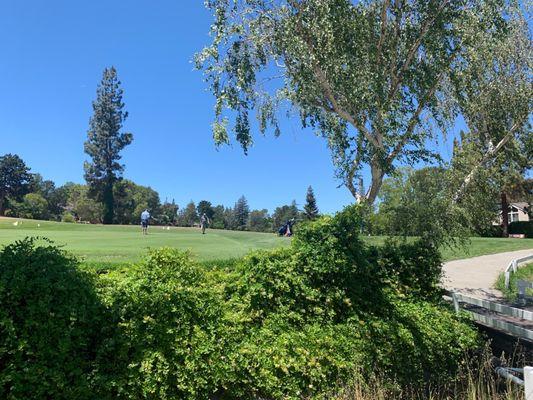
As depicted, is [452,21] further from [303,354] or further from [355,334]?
[303,354]

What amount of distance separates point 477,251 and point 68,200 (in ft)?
301

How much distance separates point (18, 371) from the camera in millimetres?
3588

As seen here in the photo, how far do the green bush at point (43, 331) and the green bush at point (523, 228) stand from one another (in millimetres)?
55946

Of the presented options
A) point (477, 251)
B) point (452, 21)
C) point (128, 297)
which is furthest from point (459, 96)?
point (477, 251)

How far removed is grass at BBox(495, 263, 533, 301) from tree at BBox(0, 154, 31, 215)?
325 feet

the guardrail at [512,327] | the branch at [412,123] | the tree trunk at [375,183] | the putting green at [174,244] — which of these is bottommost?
the guardrail at [512,327]

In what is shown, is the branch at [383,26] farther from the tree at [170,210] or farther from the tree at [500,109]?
the tree at [170,210]

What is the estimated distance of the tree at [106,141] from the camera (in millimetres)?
66188

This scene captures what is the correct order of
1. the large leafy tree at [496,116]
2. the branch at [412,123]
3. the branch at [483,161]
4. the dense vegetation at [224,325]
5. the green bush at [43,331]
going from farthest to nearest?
the large leafy tree at [496,116] < the branch at [483,161] < the branch at [412,123] < the dense vegetation at [224,325] < the green bush at [43,331]

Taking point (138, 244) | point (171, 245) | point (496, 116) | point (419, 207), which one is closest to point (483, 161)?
point (496, 116)

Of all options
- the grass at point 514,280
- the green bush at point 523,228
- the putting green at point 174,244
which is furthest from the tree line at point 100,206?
the grass at point 514,280

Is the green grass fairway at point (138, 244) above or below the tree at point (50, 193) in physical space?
below

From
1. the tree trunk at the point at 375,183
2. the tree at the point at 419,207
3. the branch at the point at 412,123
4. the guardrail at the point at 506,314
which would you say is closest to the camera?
the guardrail at the point at 506,314

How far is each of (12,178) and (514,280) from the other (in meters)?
104
